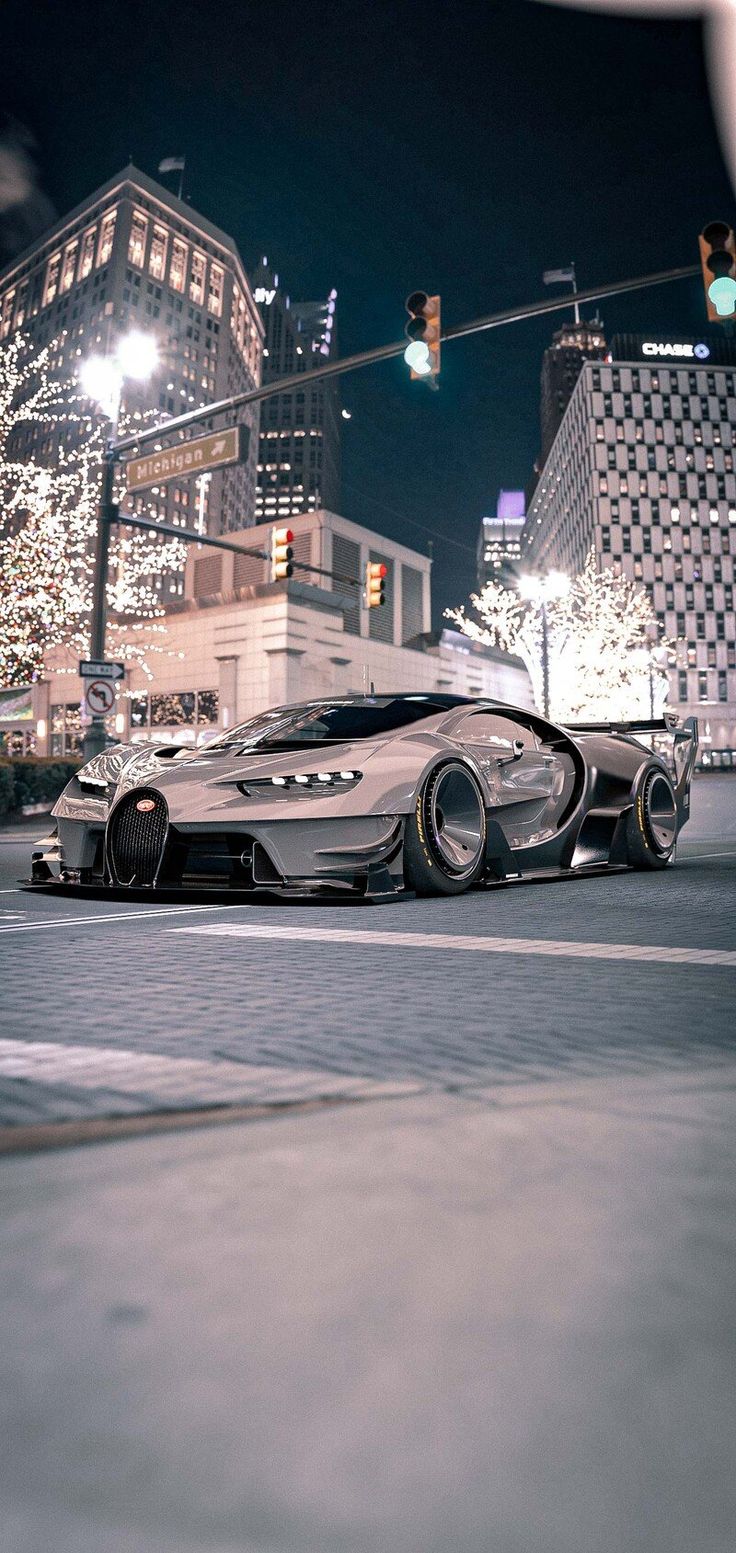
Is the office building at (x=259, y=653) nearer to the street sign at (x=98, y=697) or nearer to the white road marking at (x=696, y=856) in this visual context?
the street sign at (x=98, y=697)

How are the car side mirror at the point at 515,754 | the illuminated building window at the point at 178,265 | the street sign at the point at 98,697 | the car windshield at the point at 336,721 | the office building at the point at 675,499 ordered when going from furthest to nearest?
the illuminated building window at the point at 178,265 → the office building at the point at 675,499 → the street sign at the point at 98,697 → the car side mirror at the point at 515,754 → the car windshield at the point at 336,721

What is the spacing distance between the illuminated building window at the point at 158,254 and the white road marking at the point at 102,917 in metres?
144

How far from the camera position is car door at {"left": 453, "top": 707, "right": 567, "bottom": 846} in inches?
286

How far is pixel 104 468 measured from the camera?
669 inches

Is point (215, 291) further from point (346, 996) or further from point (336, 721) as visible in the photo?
point (346, 996)

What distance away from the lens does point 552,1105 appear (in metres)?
2.13

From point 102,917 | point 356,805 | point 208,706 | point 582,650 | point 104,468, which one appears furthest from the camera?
point 582,650

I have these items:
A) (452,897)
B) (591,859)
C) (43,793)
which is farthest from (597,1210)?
(43,793)

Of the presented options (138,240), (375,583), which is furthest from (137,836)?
(138,240)

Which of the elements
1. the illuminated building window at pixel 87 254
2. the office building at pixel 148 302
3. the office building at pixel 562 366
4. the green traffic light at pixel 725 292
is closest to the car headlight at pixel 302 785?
the green traffic light at pixel 725 292

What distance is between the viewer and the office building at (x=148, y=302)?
413 ft

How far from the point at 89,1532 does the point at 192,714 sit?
45.4 meters

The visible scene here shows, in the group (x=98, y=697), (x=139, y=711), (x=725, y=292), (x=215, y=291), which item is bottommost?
(x=98, y=697)

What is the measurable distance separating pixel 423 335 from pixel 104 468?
6867 millimetres
